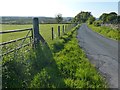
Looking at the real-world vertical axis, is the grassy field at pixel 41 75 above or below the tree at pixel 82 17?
below

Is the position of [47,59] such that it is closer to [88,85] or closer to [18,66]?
[18,66]

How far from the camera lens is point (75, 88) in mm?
6504

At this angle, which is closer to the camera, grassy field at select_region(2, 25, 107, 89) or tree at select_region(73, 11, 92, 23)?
grassy field at select_region(2, 25, 107, 89)

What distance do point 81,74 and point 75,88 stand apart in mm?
1305

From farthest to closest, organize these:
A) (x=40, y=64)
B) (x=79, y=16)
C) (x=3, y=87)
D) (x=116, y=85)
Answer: (x=79, y=16)
(x=40, y=64)
(x=116, y=85)
(x=3, y=87)

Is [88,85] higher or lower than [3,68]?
lower

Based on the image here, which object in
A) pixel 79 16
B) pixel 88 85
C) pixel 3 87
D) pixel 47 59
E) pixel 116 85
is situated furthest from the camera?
pixel 79 16

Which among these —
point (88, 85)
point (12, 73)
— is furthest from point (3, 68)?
point (88, 85)

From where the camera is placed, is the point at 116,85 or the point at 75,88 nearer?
the point at 75,88

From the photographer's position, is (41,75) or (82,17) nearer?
(41,75)

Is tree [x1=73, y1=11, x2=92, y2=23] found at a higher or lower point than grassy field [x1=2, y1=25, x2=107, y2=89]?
higher

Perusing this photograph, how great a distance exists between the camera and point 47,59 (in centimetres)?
1000

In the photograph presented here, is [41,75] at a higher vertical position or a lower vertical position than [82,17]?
lower

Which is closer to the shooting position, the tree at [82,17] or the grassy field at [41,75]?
the grassy field at [41,75]
